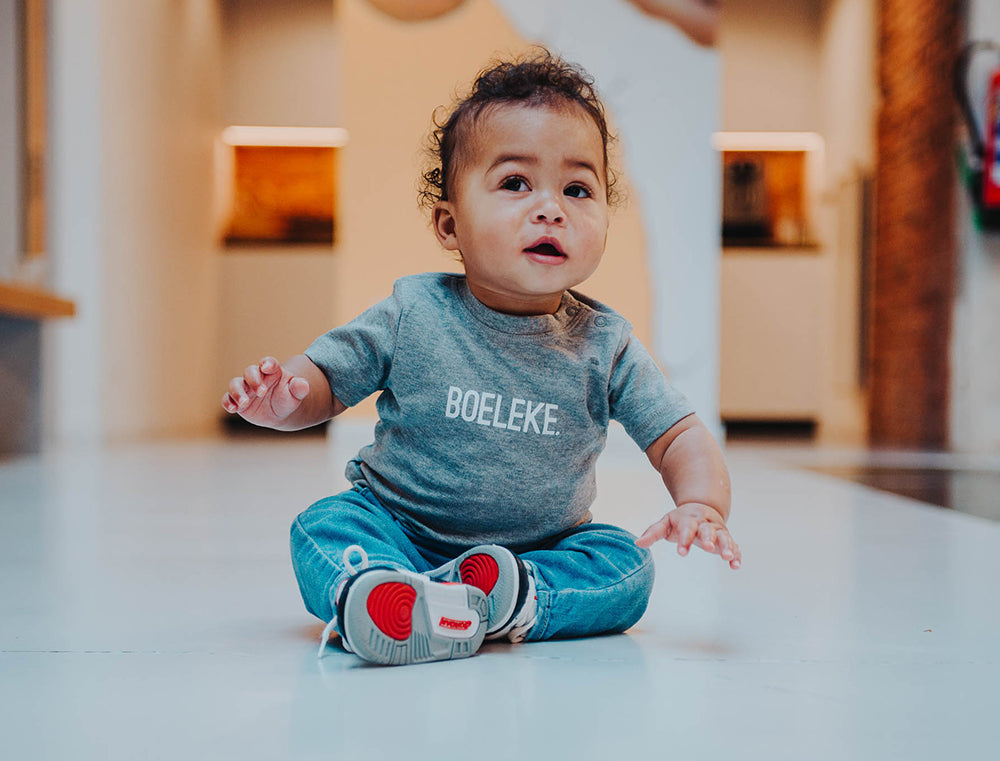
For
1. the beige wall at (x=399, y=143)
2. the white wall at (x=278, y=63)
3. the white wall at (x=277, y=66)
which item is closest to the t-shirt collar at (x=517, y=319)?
the beige wall at (x=399, y=143)

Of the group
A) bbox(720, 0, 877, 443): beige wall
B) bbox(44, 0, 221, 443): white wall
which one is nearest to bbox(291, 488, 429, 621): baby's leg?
bbox(44, 0, 221, 443): white wall

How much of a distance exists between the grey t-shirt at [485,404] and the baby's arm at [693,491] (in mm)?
20

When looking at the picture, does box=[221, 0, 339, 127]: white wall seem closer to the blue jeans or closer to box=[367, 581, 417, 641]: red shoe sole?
the blue jeans

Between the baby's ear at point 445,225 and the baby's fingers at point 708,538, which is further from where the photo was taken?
the baby's ear at point 445,225

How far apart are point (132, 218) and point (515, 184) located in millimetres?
3985

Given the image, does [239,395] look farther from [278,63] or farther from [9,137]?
[278,63]

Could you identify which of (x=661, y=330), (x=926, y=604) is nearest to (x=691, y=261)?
(x=661, y=330)

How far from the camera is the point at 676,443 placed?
91cm

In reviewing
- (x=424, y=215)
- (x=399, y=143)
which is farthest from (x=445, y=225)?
(x=399, y=143)

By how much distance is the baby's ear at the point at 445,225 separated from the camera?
37.4 inches

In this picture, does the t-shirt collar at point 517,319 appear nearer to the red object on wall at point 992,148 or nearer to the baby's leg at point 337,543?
the baby's leg at point 337,543

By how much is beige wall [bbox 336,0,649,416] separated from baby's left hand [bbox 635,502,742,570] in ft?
8.94

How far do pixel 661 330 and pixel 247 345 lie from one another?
3.13 metres

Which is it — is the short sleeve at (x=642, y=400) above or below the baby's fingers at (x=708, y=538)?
above
